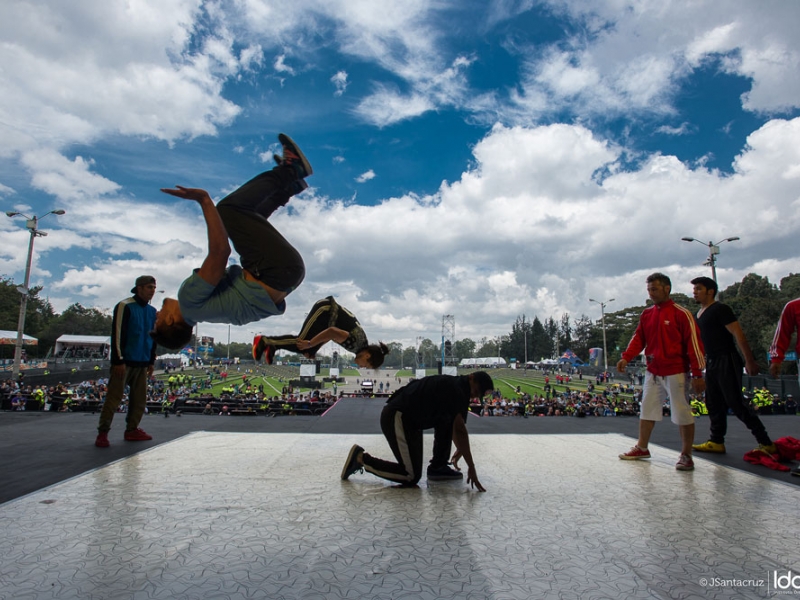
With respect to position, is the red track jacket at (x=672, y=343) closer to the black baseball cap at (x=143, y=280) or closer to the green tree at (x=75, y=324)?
the black baseball cap at (x=143, y=280)

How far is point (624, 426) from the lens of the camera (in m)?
8.12

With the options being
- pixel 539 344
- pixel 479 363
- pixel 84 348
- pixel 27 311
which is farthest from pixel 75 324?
pixel 539 344

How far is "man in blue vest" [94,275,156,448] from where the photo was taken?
562 cm

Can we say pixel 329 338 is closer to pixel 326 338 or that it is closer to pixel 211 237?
pixel 326 338

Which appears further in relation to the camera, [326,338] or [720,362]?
[720,362]

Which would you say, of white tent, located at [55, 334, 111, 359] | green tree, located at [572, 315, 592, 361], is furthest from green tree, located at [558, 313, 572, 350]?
white tent, located at [55, 334, 111, 359]

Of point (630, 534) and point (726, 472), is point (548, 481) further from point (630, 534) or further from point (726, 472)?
point (726, 472)

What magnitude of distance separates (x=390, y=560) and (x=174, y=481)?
2.47 m

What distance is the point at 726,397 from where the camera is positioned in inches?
206

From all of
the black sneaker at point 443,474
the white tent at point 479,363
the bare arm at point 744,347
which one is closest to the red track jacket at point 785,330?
the bare arm at point 744,347

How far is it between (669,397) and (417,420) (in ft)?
9.66

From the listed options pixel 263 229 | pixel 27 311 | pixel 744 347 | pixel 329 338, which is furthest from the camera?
pixel 27 311

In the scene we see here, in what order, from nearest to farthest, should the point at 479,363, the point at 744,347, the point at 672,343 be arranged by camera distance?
the point at 744,347, the point at 672,343, the point at 479,363

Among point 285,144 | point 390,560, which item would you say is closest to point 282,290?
point 285,144
